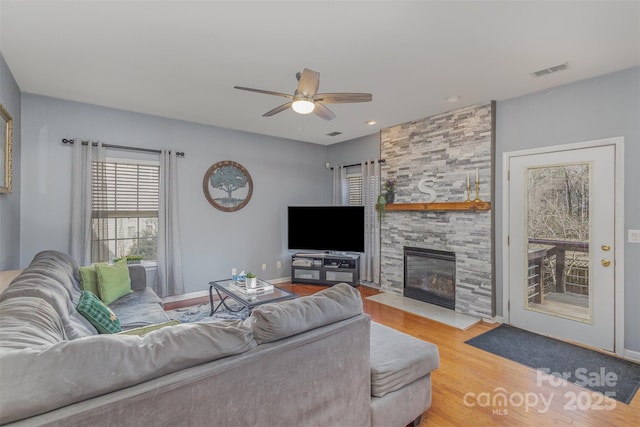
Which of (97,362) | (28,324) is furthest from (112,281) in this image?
(97,362)

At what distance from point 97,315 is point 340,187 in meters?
4.44

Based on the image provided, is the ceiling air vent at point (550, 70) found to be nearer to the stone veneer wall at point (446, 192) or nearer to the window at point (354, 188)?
the stone veneer wall at point (446, 192)

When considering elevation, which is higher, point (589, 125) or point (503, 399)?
point (589, 125)

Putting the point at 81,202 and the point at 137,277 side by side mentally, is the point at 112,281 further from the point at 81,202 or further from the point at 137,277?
the point at 81,202

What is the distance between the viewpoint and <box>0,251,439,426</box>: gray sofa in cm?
93

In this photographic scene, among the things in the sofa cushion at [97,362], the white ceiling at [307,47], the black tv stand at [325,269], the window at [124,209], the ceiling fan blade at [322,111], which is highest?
the white ceiling at [307,47]

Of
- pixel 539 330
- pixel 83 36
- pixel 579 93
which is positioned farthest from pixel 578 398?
pixel 83 36

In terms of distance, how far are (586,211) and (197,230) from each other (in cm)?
475

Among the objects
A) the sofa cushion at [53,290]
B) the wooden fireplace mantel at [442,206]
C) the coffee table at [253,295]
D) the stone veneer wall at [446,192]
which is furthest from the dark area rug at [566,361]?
the sofa cushion at [53,290]

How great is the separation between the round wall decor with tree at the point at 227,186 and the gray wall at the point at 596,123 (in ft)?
12.1

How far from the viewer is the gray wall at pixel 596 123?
281 cm

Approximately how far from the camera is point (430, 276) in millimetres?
4453

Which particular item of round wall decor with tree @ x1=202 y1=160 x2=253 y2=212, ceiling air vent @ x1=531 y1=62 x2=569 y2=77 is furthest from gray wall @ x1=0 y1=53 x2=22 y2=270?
ceiling air vent @ x1=531 y1=62 x2=569 y2=77

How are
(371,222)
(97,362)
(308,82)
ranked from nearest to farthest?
(97,362) < (308,82) < (371,222)
